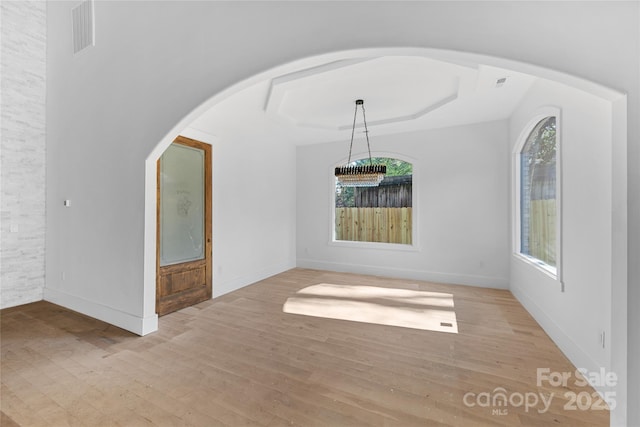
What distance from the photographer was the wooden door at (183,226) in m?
3.44

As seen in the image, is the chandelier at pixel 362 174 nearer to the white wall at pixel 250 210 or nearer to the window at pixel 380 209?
the white wall at pixel 250 210

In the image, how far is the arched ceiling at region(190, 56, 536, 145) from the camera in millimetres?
2928

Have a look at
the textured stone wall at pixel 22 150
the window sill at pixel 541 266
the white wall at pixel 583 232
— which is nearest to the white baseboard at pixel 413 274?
the window sill at pixel 541 266

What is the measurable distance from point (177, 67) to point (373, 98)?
2481mm

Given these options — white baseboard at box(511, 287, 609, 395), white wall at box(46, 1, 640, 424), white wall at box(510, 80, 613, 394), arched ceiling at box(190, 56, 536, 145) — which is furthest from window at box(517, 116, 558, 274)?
white wall at box(46, 1, 640, 424)

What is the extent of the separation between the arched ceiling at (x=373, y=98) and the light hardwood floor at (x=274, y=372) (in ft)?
8.62

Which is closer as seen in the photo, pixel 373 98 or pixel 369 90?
pixel 369 90

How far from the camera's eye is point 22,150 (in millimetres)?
3652

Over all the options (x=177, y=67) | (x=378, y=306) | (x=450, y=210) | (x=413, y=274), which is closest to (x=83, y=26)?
(x=177, y=67)

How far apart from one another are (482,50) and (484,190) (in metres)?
3.68

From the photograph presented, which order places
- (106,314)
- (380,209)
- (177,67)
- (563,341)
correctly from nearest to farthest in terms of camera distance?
(563,341) → (177,67) → (106,314) → (380,209)

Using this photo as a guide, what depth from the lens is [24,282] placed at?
3.70 meters

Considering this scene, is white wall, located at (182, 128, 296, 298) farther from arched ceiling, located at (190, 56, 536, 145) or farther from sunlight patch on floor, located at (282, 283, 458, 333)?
sunlight patch on floor, located at (282, 283, 458, 333)

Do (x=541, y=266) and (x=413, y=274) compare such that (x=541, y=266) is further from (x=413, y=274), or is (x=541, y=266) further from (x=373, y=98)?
(x=373, y=98)
